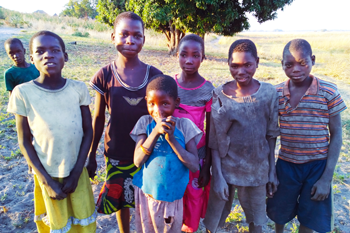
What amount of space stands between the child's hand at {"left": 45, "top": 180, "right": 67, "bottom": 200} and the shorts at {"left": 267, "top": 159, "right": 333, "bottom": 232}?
1.62 meters

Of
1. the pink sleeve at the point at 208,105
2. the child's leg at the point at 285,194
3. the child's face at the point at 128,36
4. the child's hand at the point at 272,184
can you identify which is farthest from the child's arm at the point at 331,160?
the child's face at the point at 128,36

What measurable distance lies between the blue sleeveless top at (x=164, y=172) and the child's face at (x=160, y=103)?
148 mm

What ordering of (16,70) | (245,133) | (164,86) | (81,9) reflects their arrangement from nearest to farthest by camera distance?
(164,86)
(245,133)
(16,70)
(81,9)

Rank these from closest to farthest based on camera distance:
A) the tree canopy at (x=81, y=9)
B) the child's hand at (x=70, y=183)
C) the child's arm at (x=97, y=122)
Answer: the child's hand at (x=70, y=183) → the child's arm at (x=97, y=122) → the tree canopy at (x=81, y=9)

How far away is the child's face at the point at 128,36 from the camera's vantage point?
5.60ft

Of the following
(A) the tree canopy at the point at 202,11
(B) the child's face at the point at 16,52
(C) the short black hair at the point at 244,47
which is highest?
(A) the tree canopy at the point at 202,11

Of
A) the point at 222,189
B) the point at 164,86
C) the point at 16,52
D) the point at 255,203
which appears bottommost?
the point at 255,203

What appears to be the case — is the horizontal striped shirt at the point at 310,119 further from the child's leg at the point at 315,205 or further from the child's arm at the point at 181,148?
the child's arm at the point at 181,148

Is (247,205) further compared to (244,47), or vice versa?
(247,205)

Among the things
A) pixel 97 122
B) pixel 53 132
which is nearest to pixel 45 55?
pixel 53 132

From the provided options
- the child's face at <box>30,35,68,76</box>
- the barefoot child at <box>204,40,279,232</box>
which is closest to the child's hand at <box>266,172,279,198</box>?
the barefoot child at <box>204,40,279,232</box>

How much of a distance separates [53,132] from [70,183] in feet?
1.21

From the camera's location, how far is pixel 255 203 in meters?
1.80

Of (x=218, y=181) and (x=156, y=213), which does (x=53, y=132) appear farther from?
(x=218, y=181)
